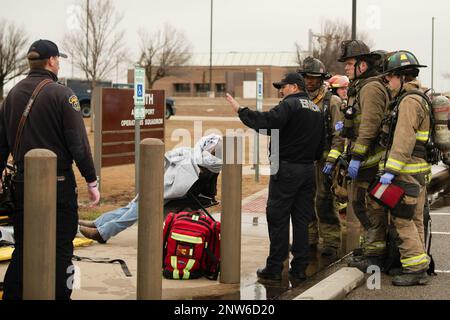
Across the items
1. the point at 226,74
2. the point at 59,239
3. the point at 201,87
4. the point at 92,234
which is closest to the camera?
the point at 59,239

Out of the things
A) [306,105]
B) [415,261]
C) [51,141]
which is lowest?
[415,261]

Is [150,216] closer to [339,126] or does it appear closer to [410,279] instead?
[410,279]

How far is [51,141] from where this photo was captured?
16.9 ft

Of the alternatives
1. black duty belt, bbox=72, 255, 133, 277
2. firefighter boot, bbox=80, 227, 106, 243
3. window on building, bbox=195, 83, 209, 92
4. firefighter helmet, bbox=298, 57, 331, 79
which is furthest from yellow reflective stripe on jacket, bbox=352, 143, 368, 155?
window on building, bbox=195, 83, 209, 92

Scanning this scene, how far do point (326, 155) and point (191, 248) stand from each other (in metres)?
2.16

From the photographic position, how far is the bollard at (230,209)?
6.38 metres

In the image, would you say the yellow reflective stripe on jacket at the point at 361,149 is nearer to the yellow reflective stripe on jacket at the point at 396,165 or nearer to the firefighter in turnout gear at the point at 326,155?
the yellow reflective stripe on jacket at the point at 396,165

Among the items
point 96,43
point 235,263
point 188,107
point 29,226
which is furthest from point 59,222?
point 188,107

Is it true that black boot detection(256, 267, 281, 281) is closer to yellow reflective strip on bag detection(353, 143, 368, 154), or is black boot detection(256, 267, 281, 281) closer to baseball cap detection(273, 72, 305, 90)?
yellow reflective strip on bag detection(353, 143, 368, 154)

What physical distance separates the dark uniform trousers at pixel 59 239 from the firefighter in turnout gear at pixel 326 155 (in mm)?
3315

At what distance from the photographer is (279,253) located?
6676mm

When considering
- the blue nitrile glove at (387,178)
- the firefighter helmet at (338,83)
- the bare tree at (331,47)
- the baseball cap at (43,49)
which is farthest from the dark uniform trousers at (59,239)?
the bare tree at (331,47)

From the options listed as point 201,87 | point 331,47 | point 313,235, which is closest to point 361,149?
point 313,235
